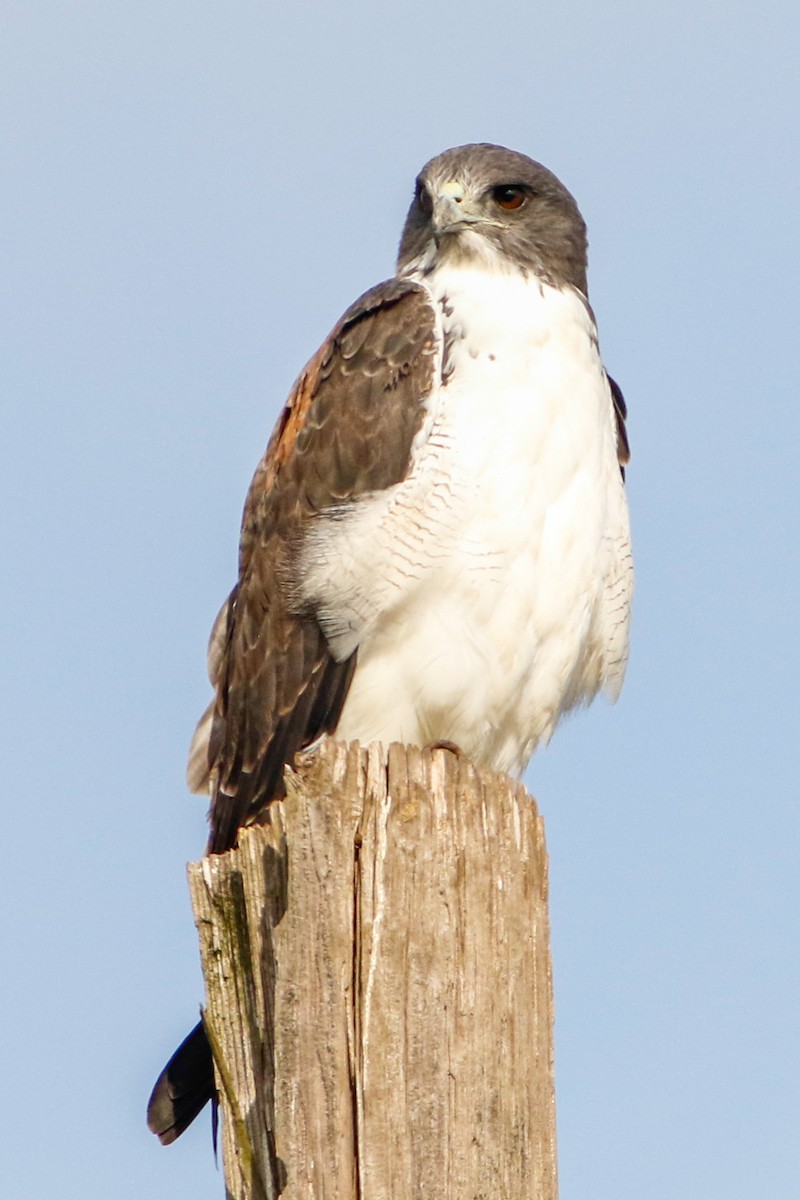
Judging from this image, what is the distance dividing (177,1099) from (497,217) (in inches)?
124

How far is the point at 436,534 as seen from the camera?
469 centimetres

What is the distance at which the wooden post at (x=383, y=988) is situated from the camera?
301 centimetres

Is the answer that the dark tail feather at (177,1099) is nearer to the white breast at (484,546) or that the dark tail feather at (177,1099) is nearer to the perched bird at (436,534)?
the perched bird at (436,534)

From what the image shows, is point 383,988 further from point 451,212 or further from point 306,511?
point 451,212

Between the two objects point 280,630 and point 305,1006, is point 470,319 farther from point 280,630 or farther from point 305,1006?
point 305,1006

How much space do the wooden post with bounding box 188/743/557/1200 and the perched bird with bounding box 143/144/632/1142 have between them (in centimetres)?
146

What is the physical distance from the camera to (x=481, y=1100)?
3.07 m

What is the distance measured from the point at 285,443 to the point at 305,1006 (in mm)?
2584

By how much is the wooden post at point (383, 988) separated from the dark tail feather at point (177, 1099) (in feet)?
2.54

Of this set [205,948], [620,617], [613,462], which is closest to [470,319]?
[613,462]

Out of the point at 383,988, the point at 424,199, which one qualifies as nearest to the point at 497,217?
the point at 424,199

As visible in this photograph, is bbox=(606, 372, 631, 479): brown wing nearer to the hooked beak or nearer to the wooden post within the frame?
the hooked beak

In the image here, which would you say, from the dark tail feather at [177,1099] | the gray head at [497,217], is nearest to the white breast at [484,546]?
the gray head at [497,217]

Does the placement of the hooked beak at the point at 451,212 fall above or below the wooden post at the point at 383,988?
above
